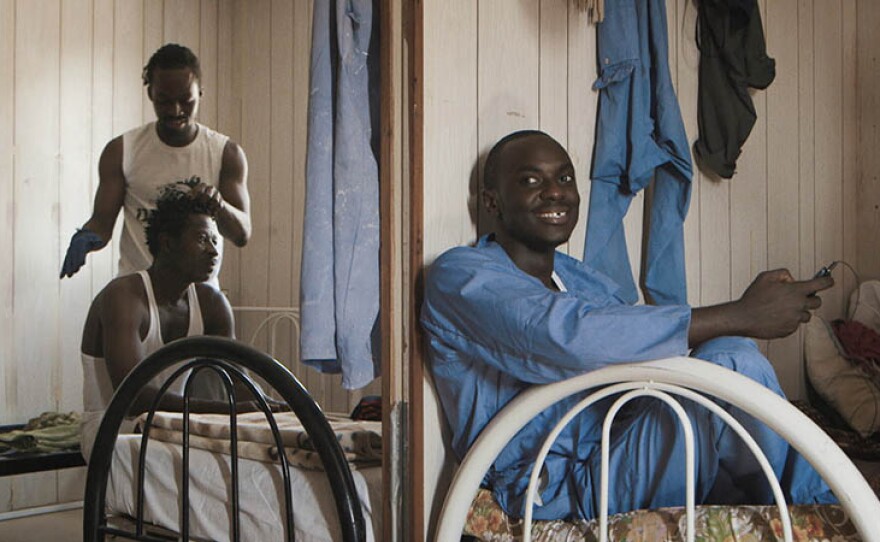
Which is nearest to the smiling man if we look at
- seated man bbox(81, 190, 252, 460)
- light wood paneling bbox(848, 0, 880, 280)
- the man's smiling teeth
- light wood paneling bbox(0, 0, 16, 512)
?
seated man bbox(81, 190, 252, 460)

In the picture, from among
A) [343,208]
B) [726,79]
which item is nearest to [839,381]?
[726,79]

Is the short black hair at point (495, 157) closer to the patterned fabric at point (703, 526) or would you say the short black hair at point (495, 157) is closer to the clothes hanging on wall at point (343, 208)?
the clothes hanging on wall at point (343, 208)

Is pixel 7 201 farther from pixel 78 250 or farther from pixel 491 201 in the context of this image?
pixel 491 201

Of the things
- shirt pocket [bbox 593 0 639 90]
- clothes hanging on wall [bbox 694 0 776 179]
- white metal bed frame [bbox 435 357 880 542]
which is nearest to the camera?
white metal bed frame [bbox 435 357 880 542]

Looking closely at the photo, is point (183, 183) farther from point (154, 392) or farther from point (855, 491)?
point (855, 491)

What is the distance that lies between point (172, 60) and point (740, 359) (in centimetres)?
116

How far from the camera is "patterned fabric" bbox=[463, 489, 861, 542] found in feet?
4.48

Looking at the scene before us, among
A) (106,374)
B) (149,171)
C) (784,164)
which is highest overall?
(784,164)

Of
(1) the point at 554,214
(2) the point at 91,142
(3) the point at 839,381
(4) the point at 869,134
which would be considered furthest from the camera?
(4) the point at 869,134

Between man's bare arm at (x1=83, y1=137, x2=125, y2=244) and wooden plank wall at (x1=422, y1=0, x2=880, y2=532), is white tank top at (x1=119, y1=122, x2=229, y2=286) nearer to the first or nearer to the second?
man's bare arm at (x1=83, y1=137, x2=125, y2=244)

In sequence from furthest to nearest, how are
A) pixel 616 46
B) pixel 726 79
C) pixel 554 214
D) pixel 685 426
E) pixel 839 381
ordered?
pixel 839 381 → pixel 726 79 → pixel 616 46 → pixel 554 214 → pixel 685 426

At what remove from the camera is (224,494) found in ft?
6.06

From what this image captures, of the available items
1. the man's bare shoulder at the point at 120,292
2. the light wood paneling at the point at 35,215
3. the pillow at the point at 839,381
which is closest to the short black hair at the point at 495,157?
the man's bare shoulder at the point at 120,292

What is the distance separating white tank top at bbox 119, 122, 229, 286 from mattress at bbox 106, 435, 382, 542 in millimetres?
340
